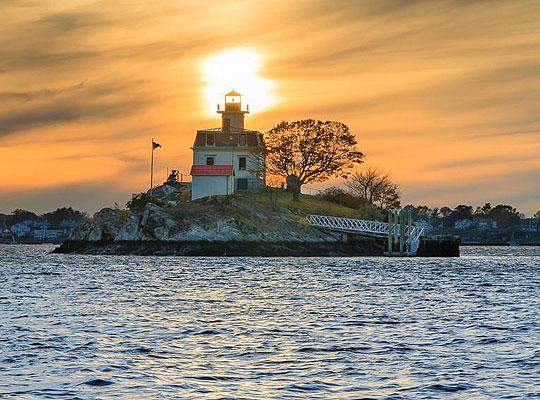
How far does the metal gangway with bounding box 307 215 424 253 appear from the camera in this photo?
115 metres

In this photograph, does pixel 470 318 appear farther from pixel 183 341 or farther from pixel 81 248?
pixel 81 248

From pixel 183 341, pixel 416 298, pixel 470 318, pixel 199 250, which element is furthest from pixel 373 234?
pixel 183 341

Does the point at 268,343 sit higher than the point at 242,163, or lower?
lower

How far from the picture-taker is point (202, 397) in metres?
19.7

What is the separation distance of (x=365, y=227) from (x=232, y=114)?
3426cm

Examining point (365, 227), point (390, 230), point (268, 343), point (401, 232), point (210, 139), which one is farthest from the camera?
point (210, 139)

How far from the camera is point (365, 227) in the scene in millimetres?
115688

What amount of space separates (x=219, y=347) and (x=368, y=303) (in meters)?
17.3

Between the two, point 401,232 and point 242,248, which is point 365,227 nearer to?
point 401,232

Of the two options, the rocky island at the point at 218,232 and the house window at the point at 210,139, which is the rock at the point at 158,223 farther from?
the house window at the point at 210,139

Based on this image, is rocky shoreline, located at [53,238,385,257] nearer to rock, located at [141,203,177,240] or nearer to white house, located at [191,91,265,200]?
rock, located at [141,203,177,240]

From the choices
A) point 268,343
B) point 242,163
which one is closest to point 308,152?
point 242,163

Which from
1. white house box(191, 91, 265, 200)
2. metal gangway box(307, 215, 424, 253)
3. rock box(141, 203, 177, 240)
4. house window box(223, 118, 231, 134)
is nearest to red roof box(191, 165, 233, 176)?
white house box(191, 91, 265, 200)

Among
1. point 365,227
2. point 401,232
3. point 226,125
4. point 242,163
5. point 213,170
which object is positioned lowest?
point 401,232
